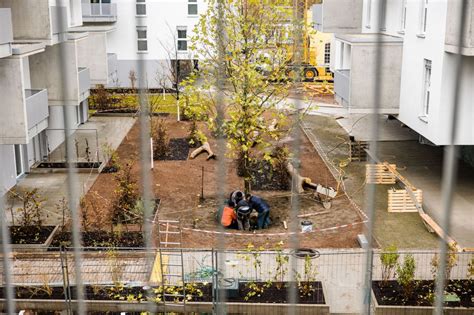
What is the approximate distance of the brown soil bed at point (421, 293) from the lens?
173 inches

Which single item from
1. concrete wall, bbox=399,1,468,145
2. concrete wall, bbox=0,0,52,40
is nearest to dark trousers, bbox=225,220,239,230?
concrete wall, bbox=399,1,468,145

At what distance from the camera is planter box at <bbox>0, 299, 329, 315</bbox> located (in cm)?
411

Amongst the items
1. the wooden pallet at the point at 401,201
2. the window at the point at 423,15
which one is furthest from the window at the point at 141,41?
the window at the point at 423,15

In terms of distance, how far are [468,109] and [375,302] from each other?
3.08 meters

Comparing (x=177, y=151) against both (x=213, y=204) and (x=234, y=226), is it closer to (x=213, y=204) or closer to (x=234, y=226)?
(x=213, y=204)

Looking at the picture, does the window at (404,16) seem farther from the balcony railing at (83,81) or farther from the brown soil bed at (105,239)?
the balcony railing at (83,81)

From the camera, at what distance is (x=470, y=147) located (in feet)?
28.6

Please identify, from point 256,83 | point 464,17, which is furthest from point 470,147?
point 464,17

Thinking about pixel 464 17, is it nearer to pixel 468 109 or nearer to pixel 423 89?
pixel 468 109

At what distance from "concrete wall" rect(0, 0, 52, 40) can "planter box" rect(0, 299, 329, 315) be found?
440cm

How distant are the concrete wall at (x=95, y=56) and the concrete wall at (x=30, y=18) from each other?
2867 millimetres

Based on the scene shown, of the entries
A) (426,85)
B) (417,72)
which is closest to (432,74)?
(426,85)

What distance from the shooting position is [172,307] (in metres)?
4.04

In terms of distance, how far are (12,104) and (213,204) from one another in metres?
2.48
